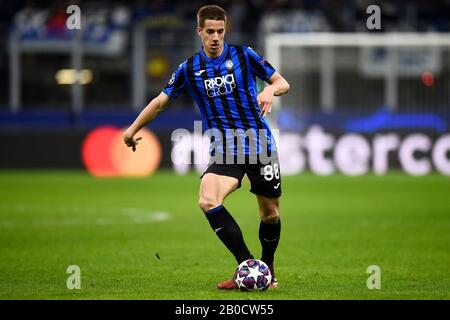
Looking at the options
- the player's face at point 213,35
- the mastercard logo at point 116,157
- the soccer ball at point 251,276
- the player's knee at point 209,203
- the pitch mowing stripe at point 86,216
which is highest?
the player's face at point 213,35

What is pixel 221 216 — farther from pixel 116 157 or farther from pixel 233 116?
pixel 116 157

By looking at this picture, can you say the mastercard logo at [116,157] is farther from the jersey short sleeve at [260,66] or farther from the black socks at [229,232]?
the black socks at [229,232]

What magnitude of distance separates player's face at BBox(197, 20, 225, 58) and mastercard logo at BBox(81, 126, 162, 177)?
15.8 meters

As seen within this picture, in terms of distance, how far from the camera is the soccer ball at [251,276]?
8.11 meters

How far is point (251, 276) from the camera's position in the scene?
8102mm

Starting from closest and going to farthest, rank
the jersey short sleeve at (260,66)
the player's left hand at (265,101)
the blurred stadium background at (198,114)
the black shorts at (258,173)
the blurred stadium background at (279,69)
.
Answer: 1. the player's left hand at (265,101)
2. the black shorts at (258,173)
3. the jersey short sleeve at (260,66)
4. the blurred stadium background at (198,114)
5. the blurred stadium background at (279,69)

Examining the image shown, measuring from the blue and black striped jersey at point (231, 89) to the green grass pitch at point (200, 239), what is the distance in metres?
1.24

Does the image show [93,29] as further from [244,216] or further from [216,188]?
[216,188]

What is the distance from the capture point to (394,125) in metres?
23.4

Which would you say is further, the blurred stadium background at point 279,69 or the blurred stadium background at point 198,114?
the blurred stadium background at point 279,69

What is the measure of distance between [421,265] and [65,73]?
57.6ft

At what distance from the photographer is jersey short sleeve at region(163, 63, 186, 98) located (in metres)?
8.67

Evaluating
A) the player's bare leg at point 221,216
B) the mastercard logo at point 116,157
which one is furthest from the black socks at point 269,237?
the mastercard logo at point 116,157
